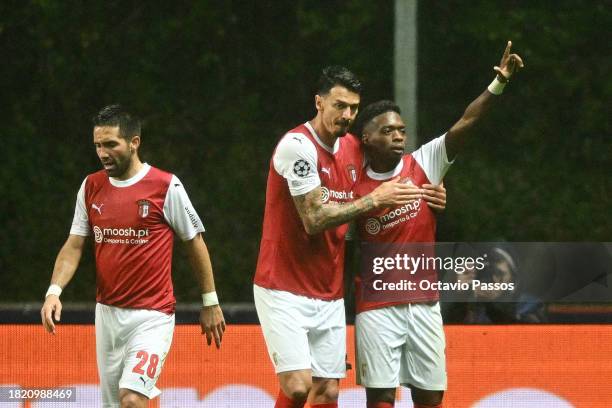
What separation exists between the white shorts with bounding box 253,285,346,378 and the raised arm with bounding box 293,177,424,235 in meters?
0.38

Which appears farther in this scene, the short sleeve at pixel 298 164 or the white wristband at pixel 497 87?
the white wristband at pixel 497 87

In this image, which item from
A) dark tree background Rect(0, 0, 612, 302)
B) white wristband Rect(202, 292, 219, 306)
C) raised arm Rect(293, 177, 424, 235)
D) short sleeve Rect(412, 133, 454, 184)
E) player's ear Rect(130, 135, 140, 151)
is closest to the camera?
raised arm Rect(293, 177, 424, 235)

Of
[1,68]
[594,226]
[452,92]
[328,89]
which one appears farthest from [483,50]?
[1,68]

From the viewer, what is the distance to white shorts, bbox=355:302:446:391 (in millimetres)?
5777

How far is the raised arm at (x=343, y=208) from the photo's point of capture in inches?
209

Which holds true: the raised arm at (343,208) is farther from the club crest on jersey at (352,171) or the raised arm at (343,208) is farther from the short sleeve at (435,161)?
the short sleeve at (435,161)

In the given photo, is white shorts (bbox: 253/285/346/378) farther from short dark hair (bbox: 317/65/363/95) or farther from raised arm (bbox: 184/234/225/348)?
short dark hair (bbox: 317/65/363/95)

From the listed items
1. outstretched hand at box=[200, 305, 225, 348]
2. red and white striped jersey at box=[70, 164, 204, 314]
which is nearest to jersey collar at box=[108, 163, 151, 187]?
red and white striped jersey at box=[70, 164, 204, 314]

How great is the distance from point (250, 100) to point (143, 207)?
95.0 inches

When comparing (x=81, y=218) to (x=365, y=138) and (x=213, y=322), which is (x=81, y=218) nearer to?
(x=213, y=322)

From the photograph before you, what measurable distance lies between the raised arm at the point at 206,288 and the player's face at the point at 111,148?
0.48 meters

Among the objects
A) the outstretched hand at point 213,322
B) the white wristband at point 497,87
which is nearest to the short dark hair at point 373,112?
the white wristband at point 497,87

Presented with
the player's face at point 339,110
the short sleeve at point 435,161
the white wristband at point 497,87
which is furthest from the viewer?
the short sleeve at point 435,161

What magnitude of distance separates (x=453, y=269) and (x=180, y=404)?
69.6 inches
